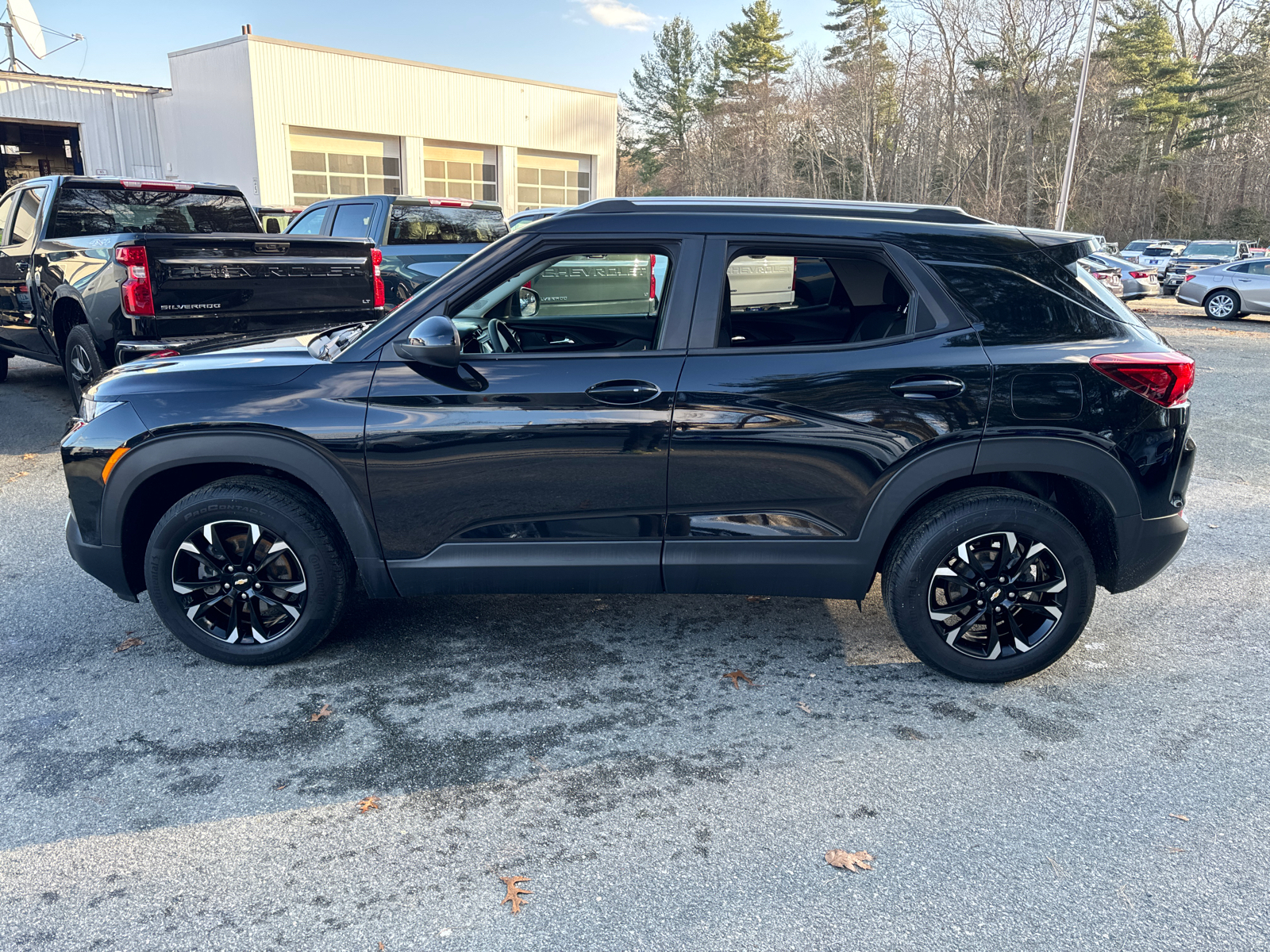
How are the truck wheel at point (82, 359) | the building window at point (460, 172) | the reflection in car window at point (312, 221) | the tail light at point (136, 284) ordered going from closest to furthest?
the tail light at point (136, 284) < the truck wheel at point (82, 359) < the reflection in car window at point (312, 221) < the building window at point (460, 172)

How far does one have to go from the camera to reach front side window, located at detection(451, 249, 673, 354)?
3.50 meters

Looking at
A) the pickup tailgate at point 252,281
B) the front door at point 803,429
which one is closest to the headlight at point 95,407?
the front door at point 803,429

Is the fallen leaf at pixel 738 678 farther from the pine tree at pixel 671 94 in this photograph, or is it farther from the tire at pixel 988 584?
the pine tree at pixel 671 94

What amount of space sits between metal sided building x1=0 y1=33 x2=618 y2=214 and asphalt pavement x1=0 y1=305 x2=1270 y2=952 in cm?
2774

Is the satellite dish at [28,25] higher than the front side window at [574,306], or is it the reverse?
the satellite dish at [28,25]

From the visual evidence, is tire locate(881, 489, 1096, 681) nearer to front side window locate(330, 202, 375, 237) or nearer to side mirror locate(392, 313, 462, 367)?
side mirror locate(392, 313, 462, 367)

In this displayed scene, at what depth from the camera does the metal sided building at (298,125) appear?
27.8m

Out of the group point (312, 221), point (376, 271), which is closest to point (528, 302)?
point (376, 271)

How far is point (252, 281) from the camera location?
269 inches

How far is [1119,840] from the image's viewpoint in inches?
106

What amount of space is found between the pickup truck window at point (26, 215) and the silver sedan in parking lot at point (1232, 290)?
884 inches

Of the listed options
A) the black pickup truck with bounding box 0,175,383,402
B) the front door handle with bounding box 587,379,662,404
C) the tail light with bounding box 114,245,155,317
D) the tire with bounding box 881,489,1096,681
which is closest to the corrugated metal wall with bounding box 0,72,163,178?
the black pickup truck with bounding box 0,175,383,402

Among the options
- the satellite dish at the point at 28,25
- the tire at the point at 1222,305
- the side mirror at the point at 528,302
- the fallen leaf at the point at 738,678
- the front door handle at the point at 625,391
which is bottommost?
the fallen leaf at the point at 738,678

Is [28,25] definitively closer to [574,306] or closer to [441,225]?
[441,225]
